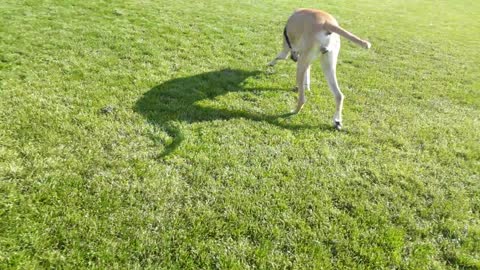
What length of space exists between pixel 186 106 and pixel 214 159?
1.47 meters

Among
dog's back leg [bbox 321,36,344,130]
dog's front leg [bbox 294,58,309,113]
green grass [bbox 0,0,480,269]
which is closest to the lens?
green grass [bbox 0,0,480,269]

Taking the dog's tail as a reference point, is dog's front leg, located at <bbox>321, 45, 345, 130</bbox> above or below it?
below

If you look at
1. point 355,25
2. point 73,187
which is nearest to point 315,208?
point 73,187

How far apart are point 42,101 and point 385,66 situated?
786cm

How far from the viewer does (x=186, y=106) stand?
220 inches

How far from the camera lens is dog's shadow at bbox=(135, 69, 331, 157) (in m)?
5.09

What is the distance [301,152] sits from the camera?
4812 mm

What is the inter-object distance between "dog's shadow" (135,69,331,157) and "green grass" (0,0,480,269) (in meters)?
0.03

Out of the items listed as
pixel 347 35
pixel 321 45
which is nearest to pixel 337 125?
pixel 321 45

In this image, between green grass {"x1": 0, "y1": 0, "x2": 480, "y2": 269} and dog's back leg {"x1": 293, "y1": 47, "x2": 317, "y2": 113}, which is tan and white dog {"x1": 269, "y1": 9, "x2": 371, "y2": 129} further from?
green grass {"x1": 0, "y1": 0, "x2": 480, "y2": 269}

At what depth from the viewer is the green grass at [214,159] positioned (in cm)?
325

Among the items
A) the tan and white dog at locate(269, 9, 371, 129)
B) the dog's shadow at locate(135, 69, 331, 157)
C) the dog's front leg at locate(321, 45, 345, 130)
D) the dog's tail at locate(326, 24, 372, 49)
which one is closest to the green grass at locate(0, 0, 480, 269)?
the dog's shadow at locate(135, 69, 331, 157)

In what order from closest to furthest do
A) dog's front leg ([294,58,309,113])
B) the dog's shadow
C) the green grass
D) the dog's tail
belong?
the green grass < the dog's tail < the dog's shadow < dog's front leg ([294,58,309,113])

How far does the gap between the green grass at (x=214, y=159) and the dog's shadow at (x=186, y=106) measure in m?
0.03
